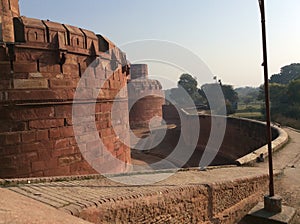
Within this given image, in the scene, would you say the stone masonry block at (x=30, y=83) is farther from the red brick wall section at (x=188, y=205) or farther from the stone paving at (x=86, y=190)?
the red brick wall section at (x=188, y=205)

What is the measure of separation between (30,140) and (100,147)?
1.55 metres

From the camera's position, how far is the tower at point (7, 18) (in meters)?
4.43

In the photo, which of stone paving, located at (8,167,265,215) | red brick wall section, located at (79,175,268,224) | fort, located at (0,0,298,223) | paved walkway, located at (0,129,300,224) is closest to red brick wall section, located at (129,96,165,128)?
fort, located at (0,0,298,223)

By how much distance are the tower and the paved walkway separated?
2437 mm

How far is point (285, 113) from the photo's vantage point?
22.4 meters

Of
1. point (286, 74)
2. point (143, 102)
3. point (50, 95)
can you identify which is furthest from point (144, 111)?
point (286, 74)

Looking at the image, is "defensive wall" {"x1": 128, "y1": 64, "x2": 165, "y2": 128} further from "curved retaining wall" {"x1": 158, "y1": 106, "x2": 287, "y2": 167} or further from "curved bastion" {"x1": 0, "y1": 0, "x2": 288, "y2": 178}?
"curved bastion" {"x1": 0, "y1": 0, "x2": 288, "y2": 178}

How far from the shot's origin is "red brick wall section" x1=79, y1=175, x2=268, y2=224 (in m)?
3.03

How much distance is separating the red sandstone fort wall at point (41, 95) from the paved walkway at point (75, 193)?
3.50ft

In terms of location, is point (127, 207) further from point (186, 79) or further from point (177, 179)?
point (186, 79)

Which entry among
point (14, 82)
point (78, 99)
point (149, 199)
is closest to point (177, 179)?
point (149, 199)

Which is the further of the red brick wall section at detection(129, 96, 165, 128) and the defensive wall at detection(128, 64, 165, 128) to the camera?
the defensive wall at detection(128, 64, 165, 128)

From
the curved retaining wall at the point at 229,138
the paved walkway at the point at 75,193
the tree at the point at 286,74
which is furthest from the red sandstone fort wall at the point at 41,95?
the tree at the point at 286,74

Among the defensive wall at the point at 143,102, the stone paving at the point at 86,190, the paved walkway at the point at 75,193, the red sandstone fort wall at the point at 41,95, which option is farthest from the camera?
the defensive wall at the point at 143,102
